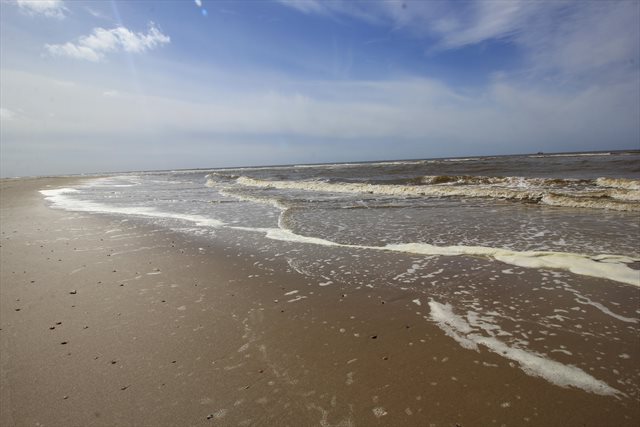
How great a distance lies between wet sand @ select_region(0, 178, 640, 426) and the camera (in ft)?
8.23

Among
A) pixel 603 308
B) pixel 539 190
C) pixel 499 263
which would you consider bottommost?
pixel 539 190

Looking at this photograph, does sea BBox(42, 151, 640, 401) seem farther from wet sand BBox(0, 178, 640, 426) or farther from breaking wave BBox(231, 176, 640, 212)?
wet sand BBox(0, 178, 640, 426)

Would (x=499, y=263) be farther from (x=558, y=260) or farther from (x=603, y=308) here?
(x=603, y=308)

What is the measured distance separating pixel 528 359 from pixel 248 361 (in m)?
2.61

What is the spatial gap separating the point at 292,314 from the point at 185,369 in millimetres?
1433

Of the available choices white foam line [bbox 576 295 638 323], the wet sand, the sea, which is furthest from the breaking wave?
the wet sand

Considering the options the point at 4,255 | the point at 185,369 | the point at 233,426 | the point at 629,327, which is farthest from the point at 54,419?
the point at 4,255

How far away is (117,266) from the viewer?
20.7 ft

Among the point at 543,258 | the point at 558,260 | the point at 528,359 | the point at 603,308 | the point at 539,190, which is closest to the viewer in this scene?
the point at 528,359

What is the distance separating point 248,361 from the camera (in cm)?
319

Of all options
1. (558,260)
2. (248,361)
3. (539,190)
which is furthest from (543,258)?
(539,190)

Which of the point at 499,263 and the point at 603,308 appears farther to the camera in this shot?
the point at 499,263

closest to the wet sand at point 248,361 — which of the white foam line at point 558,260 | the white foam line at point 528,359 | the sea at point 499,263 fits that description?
the white foam line at point 528,359

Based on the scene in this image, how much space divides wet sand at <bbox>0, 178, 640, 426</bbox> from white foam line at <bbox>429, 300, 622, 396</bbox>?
89 mm
